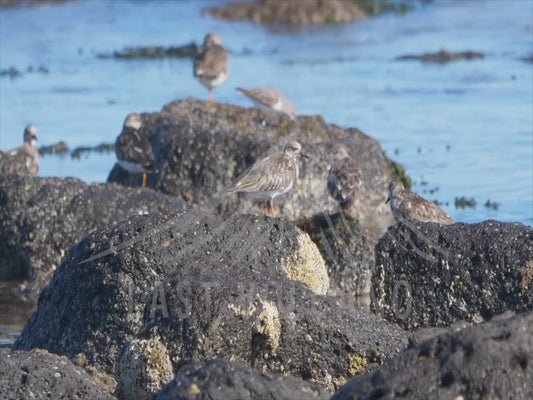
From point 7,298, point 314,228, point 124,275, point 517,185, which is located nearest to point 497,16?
point 517,185

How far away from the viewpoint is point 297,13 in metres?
25.1

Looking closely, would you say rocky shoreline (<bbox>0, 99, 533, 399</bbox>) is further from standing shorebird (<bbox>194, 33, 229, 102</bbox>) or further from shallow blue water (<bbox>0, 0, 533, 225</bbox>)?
standing shorebird (<bbox>194, 33, 229, 102</bbox>)

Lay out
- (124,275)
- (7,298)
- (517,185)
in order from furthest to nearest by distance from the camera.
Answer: (517,185), (7,298), (124,275)

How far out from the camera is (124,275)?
5363mm

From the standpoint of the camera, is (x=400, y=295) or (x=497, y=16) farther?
(x=497, y=16)

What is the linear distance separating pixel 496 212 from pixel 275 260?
184 inches

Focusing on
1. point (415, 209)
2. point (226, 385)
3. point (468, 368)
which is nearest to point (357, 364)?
point (226, 385)

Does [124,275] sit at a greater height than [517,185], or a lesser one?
greater

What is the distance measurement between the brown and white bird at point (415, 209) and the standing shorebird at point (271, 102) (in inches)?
136

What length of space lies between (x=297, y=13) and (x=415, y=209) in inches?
726

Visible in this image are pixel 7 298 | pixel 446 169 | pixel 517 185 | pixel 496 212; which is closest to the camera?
pixel 7 298

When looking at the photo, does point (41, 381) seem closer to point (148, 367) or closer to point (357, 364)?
point (148, 367)

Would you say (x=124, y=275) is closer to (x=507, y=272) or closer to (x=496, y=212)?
(x=507, y=272)

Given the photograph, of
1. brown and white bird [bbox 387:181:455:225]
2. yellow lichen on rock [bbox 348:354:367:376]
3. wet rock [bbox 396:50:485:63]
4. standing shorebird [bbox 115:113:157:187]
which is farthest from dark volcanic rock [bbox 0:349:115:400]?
wet rock [bbox 396:50:485:63]
